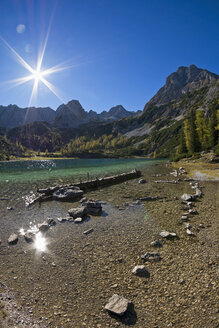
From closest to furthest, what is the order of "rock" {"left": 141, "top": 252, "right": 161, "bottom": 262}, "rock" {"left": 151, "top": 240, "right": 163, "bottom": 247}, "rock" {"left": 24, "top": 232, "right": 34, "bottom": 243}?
"rock" {"left": 141, "top": 252, "right": 161, "bottom": 262} < "rock" {"left": 151, "top": 240, "right": 163, "bottom": 247} < "rock" {"left": 24, "top": 232, "right": 34, "bottom": 243}

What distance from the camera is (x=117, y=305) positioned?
5.47m

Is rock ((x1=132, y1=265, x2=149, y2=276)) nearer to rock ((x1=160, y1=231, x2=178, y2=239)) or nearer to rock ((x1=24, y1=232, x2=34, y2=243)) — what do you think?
rock ((x1=160, y1=231, x2=178, y2=239))

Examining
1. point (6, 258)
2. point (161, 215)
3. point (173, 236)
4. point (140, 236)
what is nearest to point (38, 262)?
point (6, 258)

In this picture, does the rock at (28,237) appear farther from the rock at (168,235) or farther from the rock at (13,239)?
the rock at (168,235)

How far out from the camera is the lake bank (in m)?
5.25

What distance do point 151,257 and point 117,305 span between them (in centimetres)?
336

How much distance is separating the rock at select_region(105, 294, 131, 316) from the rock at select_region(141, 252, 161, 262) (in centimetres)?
286

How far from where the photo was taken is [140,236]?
34.8 ft

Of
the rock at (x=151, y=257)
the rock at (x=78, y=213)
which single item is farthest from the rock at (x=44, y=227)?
the rock at (x=151, y=257)

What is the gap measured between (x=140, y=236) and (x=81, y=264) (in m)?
4.43

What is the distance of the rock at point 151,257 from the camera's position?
26.6ft

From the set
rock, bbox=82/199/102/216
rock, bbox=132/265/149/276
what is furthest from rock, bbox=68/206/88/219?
rock, bbox=132/265/149/276

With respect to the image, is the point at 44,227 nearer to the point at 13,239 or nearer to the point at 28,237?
the point at 28,237

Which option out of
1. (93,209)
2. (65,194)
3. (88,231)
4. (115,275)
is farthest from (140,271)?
(65,194)
